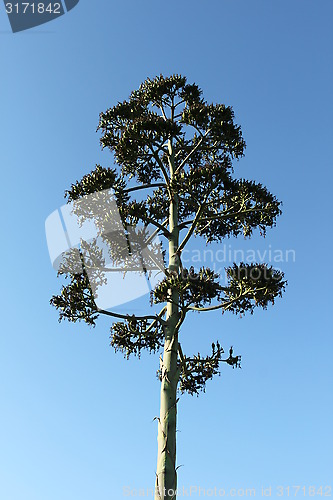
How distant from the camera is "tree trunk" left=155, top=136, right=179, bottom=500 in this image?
1076 centimetres

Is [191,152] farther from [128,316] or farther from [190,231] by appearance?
[128,316]

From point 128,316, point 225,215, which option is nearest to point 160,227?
point 225,215

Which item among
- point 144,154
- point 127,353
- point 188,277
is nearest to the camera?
point 188,277

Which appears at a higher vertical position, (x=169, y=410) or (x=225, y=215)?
(x=225, y=215)

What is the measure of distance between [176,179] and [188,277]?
13.2 ft

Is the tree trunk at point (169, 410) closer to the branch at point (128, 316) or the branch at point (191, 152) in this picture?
the branch at point (128, 316)

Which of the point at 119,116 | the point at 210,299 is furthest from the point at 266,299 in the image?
the point at 119,116

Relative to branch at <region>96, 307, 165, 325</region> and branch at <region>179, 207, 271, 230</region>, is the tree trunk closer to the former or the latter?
branch at <region>96, 307, 165, 325</region>

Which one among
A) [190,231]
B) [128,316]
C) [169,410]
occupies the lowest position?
[169,410]

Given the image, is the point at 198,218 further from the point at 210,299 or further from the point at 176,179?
the point at 210,299

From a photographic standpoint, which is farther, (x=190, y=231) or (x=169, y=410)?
(x=190, y=231)

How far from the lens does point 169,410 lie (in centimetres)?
1145

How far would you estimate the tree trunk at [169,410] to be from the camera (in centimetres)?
1076

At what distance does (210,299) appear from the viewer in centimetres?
1215
